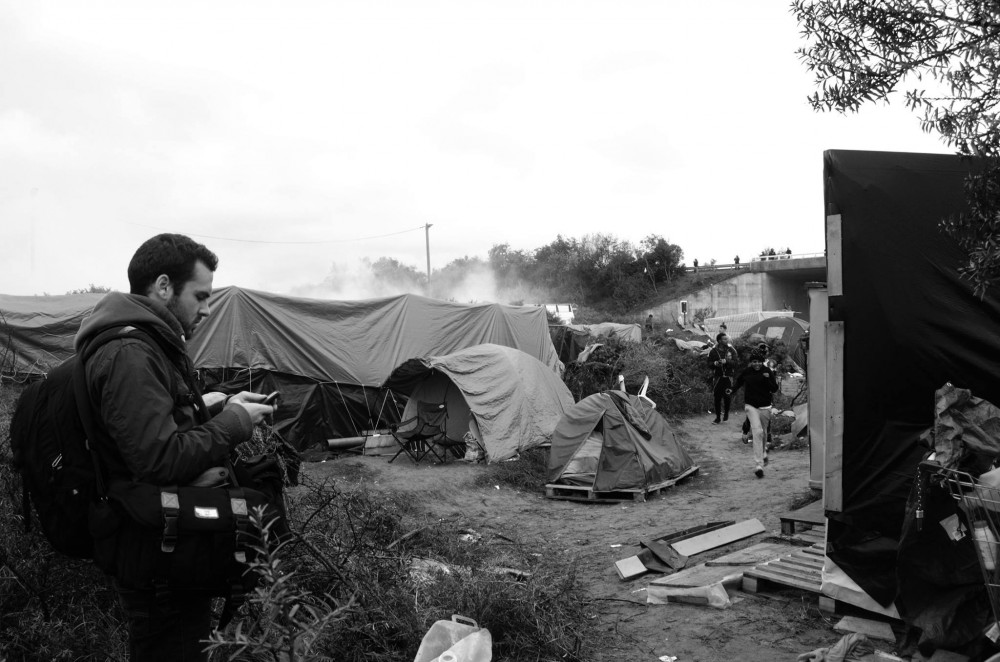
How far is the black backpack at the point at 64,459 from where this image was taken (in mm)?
2340

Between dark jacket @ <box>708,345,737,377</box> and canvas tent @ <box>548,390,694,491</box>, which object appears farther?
dark jacket @ <box>708,345,737,377</box>

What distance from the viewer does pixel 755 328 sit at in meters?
27.7

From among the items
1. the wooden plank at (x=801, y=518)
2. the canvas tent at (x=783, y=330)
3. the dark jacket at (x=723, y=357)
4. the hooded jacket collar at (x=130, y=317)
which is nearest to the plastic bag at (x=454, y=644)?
the hooded jacket collar at (x=130, y=317)

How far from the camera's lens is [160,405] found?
2.27 metres

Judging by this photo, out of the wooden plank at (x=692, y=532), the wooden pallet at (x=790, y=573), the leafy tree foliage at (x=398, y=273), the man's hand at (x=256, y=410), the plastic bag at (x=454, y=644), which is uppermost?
the leafy tree foliage at (x=398, y=273)

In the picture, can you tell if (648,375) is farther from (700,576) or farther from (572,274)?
(572,274)

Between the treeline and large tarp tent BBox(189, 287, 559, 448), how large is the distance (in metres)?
29.2

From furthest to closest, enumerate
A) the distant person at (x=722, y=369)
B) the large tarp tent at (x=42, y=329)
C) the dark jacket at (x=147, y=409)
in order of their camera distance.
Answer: the distant person at (x=722, y=369)
the large tarp tent at (x=42, y=329)
the dark jacket at (x=147, y=409)

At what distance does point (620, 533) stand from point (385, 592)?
4.72 metres

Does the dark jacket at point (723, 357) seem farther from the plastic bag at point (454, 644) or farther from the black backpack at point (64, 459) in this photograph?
the black backpack at point (64, 459)

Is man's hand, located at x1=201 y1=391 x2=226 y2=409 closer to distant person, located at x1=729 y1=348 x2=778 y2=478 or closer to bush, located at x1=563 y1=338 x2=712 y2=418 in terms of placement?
distant person, located at x1=729 y1=348 x2=778 y2=478

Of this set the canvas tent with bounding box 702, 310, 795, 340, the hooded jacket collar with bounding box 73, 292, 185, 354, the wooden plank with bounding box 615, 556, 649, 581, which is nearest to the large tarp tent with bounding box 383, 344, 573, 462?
the wooden plank with bounding box 615, 556, 649, 581

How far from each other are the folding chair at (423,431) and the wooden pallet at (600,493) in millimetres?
2818

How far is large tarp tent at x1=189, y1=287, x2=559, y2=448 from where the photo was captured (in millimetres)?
12750
